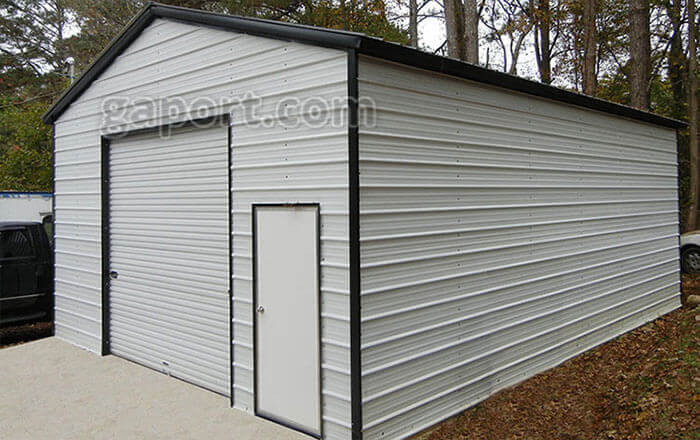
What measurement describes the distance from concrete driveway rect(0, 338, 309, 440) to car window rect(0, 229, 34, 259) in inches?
64.6

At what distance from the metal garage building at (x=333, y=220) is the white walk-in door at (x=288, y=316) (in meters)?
0.02

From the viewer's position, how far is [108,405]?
16.6 ft

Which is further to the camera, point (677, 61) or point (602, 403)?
point (677, 61)

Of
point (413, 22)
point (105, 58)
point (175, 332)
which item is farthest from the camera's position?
point (413, 22)

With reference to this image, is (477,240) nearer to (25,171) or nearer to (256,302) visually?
(256,302)

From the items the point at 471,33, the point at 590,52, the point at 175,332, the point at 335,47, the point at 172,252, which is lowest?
the point at 175,332

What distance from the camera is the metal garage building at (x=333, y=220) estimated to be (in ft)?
Result: 13.4

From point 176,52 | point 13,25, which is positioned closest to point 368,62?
point 176,52

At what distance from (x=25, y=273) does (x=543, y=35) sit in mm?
17525

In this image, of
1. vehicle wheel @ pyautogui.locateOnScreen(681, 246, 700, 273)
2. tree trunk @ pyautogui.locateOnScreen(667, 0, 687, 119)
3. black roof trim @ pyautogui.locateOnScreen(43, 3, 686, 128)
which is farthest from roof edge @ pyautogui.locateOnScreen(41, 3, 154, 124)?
tree trunk @ pyautogui.locateOnScreen(667, 0, 687, 119)

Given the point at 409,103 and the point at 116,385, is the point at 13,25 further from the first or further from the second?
the point at 409,103

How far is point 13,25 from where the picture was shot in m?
23.4

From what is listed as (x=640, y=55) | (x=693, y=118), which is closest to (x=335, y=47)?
(x=640, y=55)

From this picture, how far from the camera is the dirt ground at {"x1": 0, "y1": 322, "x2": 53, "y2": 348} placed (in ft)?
26.2
